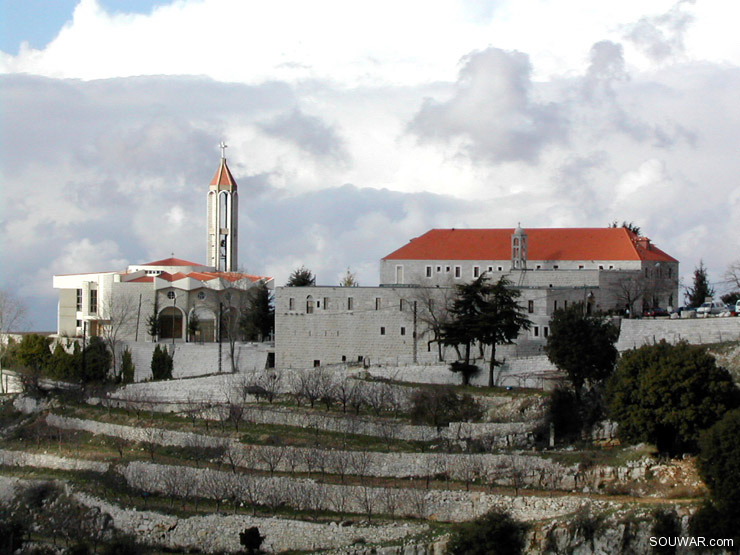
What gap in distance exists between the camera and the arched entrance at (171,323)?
69.2 meters

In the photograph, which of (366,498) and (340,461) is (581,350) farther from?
(366,498)

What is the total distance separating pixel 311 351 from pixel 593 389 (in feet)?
57.2

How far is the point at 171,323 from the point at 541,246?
21112 mm

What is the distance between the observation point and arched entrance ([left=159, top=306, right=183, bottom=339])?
69.2 metres

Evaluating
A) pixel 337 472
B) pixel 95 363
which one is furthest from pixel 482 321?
→ pixel 95 363

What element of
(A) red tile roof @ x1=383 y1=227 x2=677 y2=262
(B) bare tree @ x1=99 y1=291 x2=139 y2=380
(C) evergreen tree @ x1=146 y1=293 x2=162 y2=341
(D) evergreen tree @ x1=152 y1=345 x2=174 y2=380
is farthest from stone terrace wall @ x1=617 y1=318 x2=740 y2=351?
(B) bare tree @ x1=99 y1=291 x2=139 y2=380

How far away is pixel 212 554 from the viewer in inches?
1576

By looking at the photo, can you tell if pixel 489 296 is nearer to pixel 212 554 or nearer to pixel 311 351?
pixel 311 351

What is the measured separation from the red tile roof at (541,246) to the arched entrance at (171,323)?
40.2 ft

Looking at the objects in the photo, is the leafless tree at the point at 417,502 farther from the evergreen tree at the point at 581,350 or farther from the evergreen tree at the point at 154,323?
the evergreen tree at the point at 154,323

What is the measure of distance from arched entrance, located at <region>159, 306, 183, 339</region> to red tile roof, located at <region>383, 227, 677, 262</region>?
40.2 ft

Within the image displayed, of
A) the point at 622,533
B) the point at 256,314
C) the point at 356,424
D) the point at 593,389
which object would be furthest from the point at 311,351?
the point at 622,533

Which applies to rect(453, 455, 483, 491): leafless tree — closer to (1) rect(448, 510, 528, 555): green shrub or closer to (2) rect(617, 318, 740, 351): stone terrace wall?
(1) rect(448, 510, 528, 555): green shrub

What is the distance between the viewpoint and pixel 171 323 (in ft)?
228
